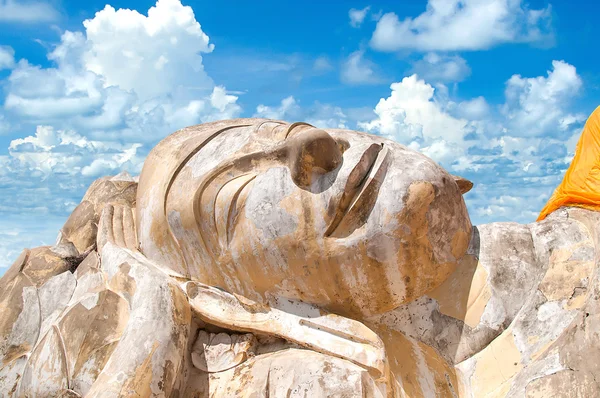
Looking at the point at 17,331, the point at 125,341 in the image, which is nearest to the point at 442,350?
the point at 125,341

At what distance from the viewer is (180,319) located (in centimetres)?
289

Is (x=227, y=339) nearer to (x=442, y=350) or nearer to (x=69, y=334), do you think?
(x=69, y=334)

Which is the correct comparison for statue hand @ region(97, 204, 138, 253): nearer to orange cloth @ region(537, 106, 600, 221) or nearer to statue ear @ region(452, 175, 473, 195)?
statue ear @ region(452, 175, 473, 195)

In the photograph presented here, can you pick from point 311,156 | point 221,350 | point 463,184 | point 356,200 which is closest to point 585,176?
point 463,184

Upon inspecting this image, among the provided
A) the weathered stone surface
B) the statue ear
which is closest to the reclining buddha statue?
the weathered stone surface

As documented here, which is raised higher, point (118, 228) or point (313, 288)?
point (118, 228)

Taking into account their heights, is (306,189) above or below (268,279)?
above

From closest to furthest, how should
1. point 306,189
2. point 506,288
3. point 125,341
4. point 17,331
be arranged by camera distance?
point 125,341 < point 306,189 < point 506,288 < point 17,331

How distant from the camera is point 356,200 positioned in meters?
2.92

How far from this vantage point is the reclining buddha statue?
2.80 metres

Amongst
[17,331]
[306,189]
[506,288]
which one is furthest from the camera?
[17,331]

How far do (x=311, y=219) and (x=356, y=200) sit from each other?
0.75 feet

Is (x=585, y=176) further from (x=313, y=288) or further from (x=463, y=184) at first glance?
(x=313, y=288)

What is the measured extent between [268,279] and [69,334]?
98cm
